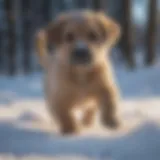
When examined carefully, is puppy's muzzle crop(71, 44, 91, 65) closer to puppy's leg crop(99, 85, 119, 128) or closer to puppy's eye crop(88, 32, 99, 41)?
puppy's eye crop(88, 32, 99, 41)

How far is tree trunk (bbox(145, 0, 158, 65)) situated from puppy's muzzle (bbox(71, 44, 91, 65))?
2952 mm

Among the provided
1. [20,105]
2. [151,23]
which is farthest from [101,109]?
[151,23]

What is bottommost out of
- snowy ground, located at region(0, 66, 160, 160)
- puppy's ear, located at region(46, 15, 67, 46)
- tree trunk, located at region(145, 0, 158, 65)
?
snowy ground, located at region(0, 66, 160, 160)

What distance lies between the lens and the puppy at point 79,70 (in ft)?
7.63

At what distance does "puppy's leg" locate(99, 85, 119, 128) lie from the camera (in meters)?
2.42

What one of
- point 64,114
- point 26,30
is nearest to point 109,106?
point 64,114

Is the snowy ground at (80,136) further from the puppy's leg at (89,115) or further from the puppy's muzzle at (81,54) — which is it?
the puppy's muzzle at (81,54)

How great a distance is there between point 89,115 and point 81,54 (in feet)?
1.49

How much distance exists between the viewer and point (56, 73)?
2434 millimetres

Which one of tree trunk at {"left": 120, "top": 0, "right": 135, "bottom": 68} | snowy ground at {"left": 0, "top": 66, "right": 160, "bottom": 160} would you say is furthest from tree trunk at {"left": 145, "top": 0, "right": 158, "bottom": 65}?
snowy ground at {"left": 0, "top": 66, "right": 160, "bottom": 160}

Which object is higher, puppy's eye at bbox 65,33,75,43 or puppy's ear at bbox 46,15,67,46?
puppy's ear at bbox 46,15,67,46

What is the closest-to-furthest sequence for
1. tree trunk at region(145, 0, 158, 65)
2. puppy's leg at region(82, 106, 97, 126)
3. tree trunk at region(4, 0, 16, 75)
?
puppy's leg at region(82, 106, 97, 126) → tree trunk at region(145, 0, 158, 65) → tree trunk at region(4, 0, 16, 75)

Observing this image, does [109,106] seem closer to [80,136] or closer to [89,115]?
[89,115]

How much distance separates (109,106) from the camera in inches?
95.6
